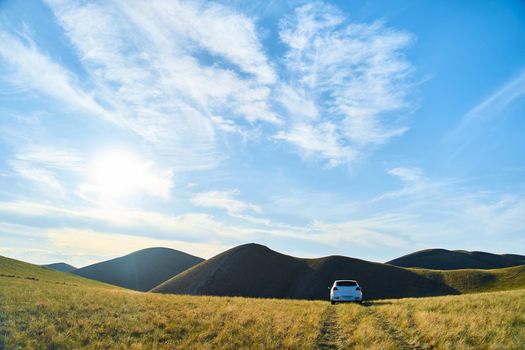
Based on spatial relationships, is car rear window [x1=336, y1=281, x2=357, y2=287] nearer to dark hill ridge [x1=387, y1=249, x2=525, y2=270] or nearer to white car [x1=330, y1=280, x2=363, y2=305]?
white car [x1=330, y1=280, x2=363, y2=305]

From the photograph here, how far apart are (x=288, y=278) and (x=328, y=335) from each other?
105657mm

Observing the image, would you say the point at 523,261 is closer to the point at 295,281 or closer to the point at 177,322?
the point at 295,281

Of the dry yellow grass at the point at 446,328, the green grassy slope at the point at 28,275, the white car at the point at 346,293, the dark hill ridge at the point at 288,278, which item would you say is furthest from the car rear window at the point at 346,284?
the dark hill ridge at the point at 288,278

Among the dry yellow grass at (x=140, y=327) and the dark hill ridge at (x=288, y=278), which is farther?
the dark hill ridge at (x=288, y=278)

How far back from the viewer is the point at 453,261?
562ft

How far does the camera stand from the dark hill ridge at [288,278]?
95.4 m

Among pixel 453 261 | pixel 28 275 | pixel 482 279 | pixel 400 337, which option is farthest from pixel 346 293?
pixel 453 261

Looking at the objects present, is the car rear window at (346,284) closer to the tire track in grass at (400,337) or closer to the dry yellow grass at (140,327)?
the dry yellow grass at (140,327)

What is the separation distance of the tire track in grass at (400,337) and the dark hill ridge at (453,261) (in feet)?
553

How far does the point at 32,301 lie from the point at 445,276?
99534mm

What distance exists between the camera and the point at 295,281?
113062 millimetres

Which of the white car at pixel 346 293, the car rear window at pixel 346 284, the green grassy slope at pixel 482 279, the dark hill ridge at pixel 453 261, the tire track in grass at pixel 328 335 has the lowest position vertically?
the tire track in grass at pixel 328 335

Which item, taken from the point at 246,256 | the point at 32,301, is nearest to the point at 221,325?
the point at 32,301

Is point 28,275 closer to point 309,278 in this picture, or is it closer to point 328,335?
point 328,335
